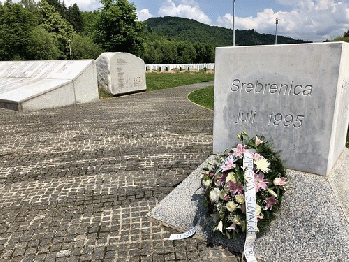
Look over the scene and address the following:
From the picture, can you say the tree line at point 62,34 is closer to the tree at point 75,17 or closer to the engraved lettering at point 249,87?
the tree at point 75,17

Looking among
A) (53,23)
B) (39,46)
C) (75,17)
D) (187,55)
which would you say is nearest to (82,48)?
(39,46)

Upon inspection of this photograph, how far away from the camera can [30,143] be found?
296 inches

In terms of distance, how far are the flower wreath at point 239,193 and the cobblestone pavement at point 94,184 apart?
1.25ft

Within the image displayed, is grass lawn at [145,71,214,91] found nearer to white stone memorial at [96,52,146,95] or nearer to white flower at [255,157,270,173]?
white stone memorial at [96,52,146,95]

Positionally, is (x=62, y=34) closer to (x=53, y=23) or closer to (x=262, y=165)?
(x=53, y=23)

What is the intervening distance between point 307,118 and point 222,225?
5.87ft

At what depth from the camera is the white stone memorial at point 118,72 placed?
610 inches

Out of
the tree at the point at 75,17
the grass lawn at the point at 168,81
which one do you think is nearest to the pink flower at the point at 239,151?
the grass lawn at the point at 168,81

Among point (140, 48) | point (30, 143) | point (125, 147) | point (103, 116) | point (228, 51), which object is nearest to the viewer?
point (228, 51)

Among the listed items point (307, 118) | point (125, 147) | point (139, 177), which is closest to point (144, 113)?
point (125, 147)

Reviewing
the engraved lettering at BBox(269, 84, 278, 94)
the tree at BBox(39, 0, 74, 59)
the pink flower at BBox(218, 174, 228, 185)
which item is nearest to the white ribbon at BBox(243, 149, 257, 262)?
the pink flower at BBox(218, 174, 228, 185)

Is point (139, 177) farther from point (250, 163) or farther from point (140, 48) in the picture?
point (140, 48)

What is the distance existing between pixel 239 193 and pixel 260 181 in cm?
28

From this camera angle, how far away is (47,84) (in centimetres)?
1338
